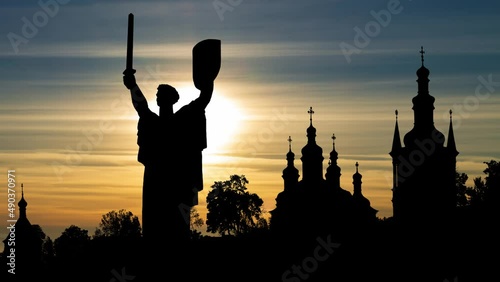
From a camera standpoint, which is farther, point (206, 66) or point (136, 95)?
point (136, 95)

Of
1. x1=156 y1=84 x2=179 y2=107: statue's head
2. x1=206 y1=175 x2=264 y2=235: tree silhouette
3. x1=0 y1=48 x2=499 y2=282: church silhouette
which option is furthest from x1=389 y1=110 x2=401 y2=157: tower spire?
x1=156 y1=84 x2=179 y2=107: statue's head

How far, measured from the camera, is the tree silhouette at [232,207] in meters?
163

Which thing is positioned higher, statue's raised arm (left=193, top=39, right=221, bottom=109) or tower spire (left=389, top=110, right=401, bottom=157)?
tower spire (left=389, top=110, right=401, bottom=157)

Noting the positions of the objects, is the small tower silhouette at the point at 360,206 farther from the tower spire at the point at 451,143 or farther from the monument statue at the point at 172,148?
the monument statue at the point at 172,148

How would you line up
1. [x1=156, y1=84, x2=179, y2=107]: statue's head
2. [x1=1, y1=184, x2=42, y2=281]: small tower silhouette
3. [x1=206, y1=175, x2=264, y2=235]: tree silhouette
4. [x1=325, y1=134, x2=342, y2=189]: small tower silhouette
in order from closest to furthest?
[x1=156, y1=84, x2=179, y2=107]: statue's head → [x1=1, y1=184, x2=42, y2=281]: small tower silhouette → [x1=325, y1=134, x2=342, y2=189]: small tower silhouette → [x1=206, y1=175, x2=264, y2=235]: tree silhouette

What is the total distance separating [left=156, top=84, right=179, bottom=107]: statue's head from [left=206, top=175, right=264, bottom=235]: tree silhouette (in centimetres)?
14354

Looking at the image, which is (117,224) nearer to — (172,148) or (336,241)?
(336,241)

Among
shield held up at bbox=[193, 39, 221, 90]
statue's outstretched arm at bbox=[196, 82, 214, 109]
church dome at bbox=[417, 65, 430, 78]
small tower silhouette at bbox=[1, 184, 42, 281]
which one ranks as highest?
church dome at bbox=[417, 65, 430, 78]

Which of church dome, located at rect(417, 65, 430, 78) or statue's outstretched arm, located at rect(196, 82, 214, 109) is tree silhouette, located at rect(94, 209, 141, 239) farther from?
statue's outstretched arm, located at rect(196, 82, 214, 109)

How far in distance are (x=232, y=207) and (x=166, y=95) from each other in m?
153

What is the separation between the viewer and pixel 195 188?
14.8 metres

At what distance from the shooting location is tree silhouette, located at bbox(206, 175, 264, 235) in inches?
6422

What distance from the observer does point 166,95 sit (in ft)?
48.7

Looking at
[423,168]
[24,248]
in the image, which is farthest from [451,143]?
[24,248]
